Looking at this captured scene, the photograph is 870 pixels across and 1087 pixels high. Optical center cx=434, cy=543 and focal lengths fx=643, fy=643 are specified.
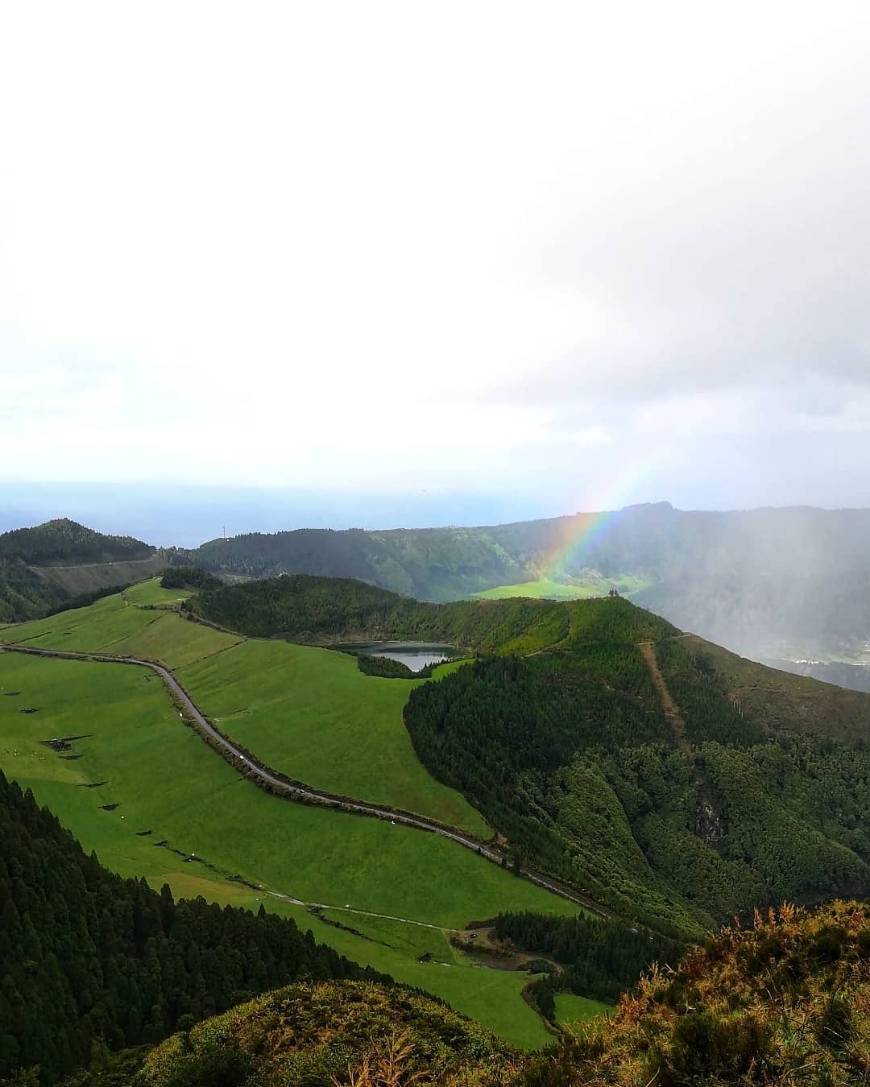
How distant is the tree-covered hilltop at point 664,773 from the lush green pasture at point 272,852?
12.5 meters

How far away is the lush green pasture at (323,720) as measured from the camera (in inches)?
3287

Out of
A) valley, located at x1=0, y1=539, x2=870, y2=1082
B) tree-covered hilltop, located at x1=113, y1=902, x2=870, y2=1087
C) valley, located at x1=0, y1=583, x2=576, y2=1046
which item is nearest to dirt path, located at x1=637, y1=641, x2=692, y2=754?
valley, located at x1=0, y1=539, x2=870, y2=1082

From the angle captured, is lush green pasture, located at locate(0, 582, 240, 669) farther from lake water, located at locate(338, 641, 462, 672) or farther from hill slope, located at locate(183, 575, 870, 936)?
hill slope, located at locate(183, 575, 870, 936)

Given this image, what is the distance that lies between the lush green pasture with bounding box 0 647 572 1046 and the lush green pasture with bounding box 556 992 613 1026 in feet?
7.65

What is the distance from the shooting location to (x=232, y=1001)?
3609 centimetres

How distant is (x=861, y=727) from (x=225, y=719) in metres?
119

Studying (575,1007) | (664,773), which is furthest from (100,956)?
(664,773)

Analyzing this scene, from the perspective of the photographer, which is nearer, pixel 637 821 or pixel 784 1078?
pixel 784 1078

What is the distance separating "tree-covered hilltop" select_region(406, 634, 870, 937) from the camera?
286ft

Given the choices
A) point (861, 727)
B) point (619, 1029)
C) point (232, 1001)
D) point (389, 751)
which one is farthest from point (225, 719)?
point (861, 727)

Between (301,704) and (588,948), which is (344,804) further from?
(588,948)

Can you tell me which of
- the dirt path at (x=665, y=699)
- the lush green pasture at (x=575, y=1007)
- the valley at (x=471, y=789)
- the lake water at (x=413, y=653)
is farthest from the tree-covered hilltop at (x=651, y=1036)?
the lake water at (x=413, y=653)

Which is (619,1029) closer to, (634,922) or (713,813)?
(634,922)

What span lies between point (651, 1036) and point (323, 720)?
287 feet
